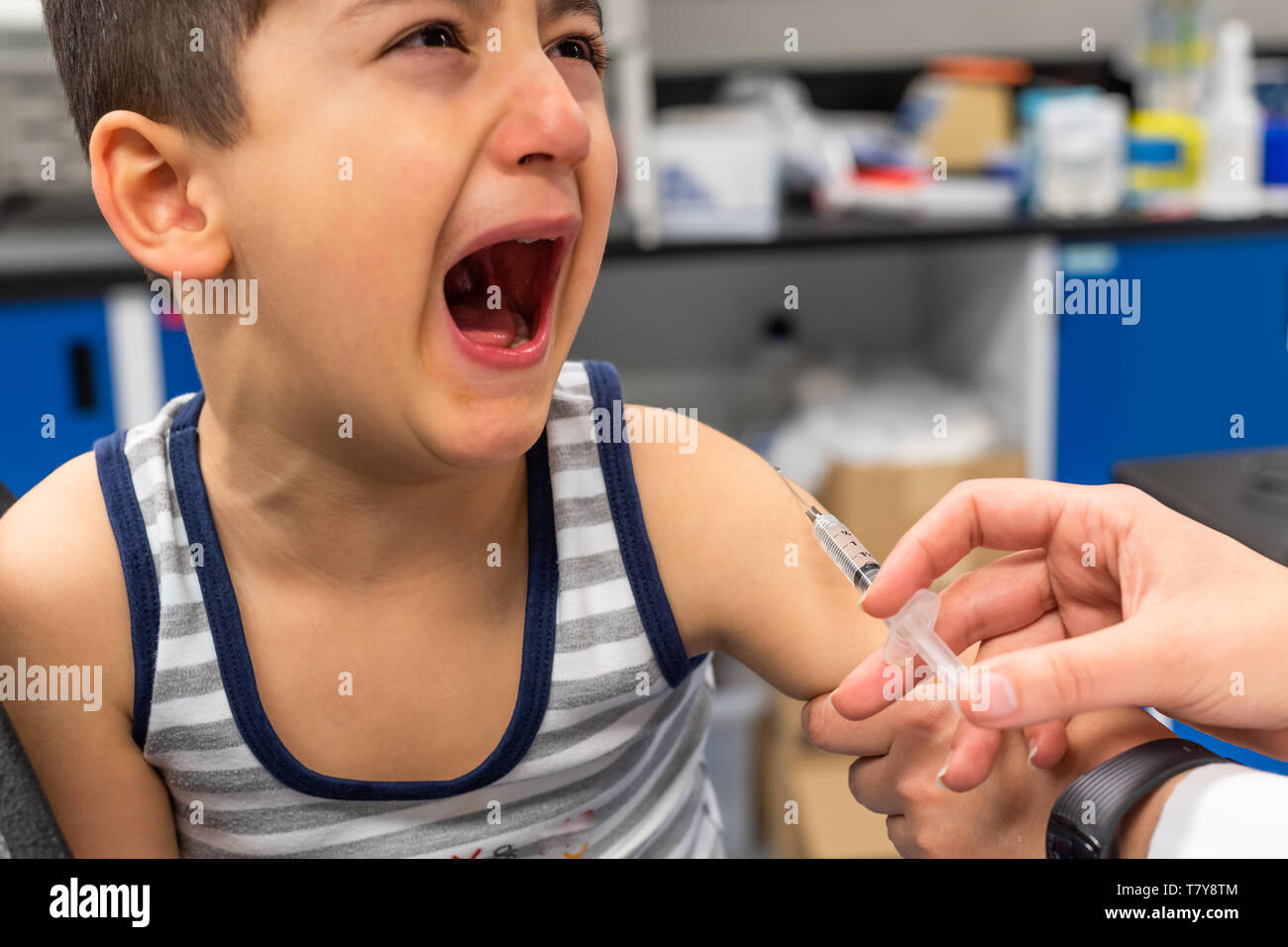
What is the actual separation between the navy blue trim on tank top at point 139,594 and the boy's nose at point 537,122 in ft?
1.17

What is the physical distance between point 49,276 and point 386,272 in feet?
4.63

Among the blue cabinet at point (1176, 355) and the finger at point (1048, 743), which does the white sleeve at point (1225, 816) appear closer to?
the finger at point (1048, 743)

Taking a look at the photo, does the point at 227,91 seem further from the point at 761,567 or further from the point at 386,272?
the point at 761,567

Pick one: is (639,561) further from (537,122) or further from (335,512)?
(537,122)

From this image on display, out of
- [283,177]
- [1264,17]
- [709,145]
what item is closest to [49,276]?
[709,145]

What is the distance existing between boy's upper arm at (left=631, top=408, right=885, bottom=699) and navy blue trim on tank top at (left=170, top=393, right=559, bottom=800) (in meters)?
0.07

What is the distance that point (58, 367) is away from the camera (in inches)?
73.2

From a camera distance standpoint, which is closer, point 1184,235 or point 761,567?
point 761,567

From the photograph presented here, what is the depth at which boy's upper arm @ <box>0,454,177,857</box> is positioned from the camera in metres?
0.75

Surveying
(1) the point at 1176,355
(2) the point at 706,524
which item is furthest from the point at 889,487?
(2) the point at 706,524

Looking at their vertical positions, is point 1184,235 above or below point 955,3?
below

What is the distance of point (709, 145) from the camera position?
79.4 inches

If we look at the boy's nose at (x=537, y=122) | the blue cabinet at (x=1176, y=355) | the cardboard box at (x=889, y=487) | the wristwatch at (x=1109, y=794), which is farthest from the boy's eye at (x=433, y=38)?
the blue cabinet at (x=1176, y=355)

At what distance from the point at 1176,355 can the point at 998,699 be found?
5.63 feet
